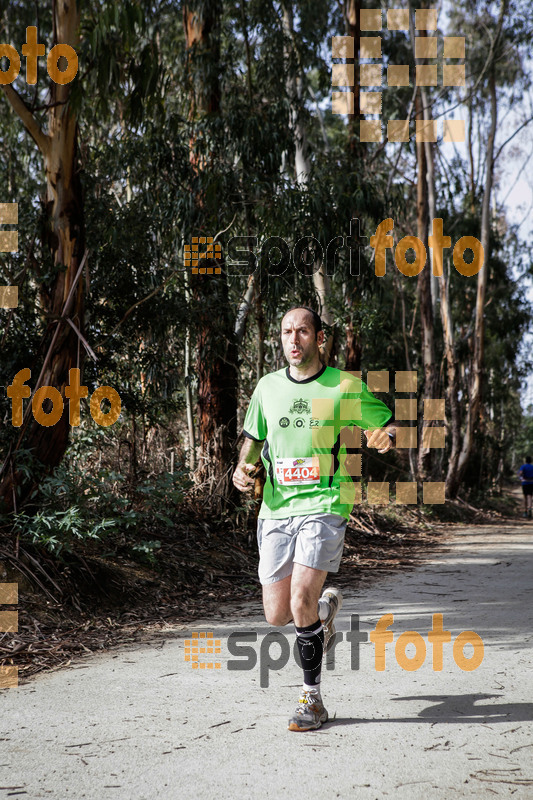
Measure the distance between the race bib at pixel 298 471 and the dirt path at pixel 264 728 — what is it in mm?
1167

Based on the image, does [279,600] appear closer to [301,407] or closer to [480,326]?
[301,407]

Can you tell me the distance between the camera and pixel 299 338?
14.7ft

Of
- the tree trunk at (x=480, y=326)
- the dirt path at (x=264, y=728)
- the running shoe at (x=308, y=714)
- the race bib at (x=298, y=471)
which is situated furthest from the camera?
the tree trunk at (x=480, y=326)

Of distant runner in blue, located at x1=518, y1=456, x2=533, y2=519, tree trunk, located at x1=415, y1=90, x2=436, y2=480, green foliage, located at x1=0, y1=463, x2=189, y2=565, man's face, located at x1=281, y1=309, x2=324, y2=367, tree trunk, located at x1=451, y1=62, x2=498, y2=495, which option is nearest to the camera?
man's face, located at x1=281, y1=309, x2=324, y2=367

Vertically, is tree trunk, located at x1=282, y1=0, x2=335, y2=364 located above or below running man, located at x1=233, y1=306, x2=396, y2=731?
above

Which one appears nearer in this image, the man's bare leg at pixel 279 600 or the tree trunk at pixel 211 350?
the man's bare leg at pixel 279 600

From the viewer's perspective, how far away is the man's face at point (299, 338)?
448 centimetres

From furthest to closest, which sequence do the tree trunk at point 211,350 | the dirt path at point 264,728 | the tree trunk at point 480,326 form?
the tree trunk at point 480,326 < the tree trunk at point 211,350 < the dirt path at point 264,728
